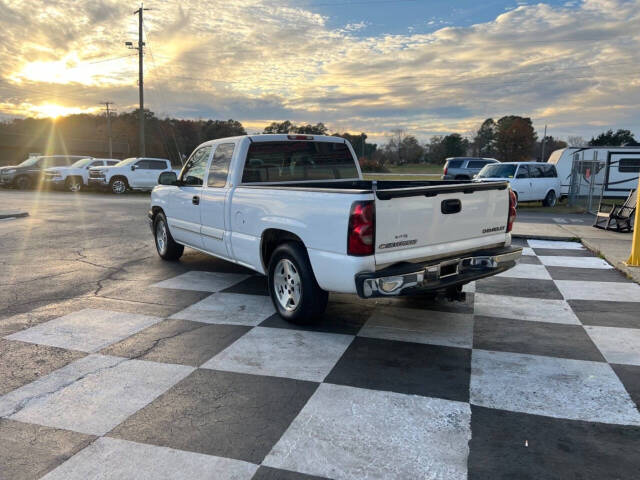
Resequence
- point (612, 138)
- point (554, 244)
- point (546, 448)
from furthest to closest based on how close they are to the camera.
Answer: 1. point (612, 138)
2. point (554, 244)
3. point (546, 448)

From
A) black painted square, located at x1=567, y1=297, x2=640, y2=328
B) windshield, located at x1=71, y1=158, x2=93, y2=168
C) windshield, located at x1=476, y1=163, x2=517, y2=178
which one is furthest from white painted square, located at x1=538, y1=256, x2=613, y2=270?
windshield, located at x1=71, y1=158, x2=93, y2=168

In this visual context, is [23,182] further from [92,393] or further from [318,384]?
[318,384]

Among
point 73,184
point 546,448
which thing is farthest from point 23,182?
point 546,448

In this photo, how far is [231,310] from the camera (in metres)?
5.62

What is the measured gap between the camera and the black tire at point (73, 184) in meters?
26.9

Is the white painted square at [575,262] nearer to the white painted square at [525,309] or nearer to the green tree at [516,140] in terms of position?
the white painted square at [525,309]

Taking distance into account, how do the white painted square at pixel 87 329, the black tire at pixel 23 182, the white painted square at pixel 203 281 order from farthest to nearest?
the black tire at pixel 23 182 < the white painted square at pixel 203 281 < the white painted square at pixel 87 329

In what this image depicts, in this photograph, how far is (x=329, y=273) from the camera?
4371 mm

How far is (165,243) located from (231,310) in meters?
3.14

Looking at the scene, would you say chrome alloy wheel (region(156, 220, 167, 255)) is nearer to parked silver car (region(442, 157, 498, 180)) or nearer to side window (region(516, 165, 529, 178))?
side window (region(516, 165, 529, 178))

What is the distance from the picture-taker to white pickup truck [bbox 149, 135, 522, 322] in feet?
13.6

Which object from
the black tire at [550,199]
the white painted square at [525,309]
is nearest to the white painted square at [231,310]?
the white painted square at [525,309]

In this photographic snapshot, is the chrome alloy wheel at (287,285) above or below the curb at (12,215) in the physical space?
above

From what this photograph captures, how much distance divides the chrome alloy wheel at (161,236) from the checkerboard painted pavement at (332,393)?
2763 millimetres
